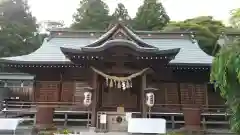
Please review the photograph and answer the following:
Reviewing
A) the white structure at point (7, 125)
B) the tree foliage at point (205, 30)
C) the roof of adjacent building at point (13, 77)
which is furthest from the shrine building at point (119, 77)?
the tree foliage at point (205, 30)

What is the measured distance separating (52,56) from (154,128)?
7.78 meters

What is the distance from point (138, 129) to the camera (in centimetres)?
995

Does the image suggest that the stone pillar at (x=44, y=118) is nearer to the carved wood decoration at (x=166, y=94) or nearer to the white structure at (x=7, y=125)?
the white structure at (x=7, y=125)

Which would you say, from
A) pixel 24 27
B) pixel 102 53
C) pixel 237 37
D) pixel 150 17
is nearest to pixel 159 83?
pixel 102 53

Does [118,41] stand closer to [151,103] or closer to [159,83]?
[151,103]

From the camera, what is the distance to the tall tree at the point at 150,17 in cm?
3856

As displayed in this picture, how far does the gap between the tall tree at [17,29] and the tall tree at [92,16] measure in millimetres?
5936

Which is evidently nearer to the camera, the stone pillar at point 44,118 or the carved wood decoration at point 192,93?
the stone pillar at point 44,118

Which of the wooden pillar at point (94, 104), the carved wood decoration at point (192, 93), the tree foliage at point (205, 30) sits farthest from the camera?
the tree foliage at point (205, 30)

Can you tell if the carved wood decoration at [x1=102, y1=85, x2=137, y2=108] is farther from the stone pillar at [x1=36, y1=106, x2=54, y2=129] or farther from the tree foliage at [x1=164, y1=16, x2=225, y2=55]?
the tree foliage at [x1=164, y1=16, x2=225, y2=55]

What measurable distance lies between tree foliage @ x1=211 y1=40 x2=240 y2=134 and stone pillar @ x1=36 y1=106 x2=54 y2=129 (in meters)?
7.83

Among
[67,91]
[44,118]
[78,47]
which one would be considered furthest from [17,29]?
[44,118]

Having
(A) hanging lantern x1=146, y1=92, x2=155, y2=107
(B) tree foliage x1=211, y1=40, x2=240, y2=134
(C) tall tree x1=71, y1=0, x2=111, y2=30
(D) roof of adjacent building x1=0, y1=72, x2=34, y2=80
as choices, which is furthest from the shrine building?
(C) tall tree x1=71, y1=0, x2=111, y2=30

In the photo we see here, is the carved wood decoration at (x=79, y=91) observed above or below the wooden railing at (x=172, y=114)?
above
